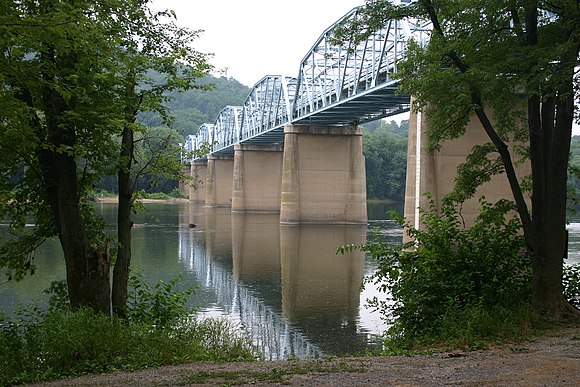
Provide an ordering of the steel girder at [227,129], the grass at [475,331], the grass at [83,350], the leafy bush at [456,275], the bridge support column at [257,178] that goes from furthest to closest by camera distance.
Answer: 1. the steel girder at [227,129]
2. the bridge support column at [257,178]
3. the leafy bush at [456,275]
4. the grass at [475,331]
5. the grass at [83,350]

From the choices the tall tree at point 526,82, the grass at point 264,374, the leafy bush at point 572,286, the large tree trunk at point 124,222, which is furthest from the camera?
the large tree trunk at point 124,222

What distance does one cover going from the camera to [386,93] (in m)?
41.4

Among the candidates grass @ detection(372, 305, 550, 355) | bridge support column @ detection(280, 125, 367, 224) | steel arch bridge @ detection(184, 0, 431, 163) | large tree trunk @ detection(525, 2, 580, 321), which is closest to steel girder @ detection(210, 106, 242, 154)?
steel arch bridge @ detection(184, 0, 431, 163)

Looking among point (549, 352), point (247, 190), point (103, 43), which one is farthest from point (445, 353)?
point (247, 190)

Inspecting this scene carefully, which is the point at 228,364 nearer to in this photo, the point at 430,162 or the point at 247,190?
the point at 430,162

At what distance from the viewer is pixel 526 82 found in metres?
10.4

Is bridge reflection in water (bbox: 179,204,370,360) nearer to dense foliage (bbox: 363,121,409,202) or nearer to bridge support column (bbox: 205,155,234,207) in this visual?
bridge support column (bbox: 205,155,234,207)

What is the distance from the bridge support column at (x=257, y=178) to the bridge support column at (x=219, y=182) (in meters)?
12.8

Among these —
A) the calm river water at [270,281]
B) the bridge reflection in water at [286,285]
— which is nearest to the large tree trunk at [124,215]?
the calm river water at [270,281]

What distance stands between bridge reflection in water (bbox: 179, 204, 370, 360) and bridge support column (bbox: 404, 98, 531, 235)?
14.9 ft

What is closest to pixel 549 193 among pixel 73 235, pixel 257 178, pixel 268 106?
pixel 73 235

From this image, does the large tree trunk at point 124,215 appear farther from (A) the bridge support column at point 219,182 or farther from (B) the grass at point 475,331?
(A) the bridge support column at point 219,182

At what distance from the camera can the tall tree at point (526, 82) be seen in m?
10.3

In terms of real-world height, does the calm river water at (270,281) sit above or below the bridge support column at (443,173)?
below
